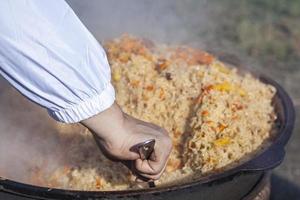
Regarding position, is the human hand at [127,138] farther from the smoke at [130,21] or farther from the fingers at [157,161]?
the smoke at [130,21]

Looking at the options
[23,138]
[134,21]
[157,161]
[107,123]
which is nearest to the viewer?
[107,123]

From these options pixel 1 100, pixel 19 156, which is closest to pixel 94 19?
pixel 1 100

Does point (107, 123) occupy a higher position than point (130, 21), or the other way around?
point (107, 123)

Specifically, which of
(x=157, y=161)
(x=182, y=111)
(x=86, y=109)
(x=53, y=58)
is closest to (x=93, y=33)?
(x=182, y=111)

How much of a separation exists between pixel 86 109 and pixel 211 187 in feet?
2.63

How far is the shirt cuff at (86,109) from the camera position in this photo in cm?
219

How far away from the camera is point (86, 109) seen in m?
2.20

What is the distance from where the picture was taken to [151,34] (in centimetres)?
459

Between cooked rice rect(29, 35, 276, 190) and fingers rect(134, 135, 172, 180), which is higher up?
fingers rect(134, 135, 172, 180)

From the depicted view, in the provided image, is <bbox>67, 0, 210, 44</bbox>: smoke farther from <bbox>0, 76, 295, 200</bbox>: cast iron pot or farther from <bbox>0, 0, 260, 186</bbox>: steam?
<bbox>0, 76, 295, 200</bbox>: cast iron pot

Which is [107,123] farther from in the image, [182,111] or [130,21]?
[130,21]

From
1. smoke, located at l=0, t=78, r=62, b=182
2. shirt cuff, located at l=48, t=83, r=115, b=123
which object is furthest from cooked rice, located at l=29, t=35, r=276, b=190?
shirt cuff, located at l=48, t=83, r=115, b=123

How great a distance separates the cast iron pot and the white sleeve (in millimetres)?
444

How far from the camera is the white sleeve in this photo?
197 centimetres
